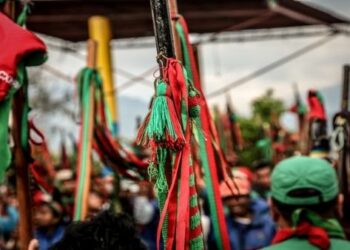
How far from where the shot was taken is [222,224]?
2188 mm

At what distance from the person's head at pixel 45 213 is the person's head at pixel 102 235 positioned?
2838 mm

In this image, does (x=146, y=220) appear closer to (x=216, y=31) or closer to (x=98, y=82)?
(x=98, y=82)

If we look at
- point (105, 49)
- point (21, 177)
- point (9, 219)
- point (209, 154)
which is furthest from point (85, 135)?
point (105, 49)

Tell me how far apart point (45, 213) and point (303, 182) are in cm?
279

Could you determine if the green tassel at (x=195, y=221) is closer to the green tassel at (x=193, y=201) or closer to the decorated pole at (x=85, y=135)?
the green tassel at (x=193, y=201)

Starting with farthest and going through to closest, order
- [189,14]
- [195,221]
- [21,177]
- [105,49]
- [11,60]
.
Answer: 1. [189,14]
2. [105,49]
3. [21,177]
4. [11,60]
5. [195,221]

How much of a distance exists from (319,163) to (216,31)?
8.58 m

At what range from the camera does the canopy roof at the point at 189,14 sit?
8.58 m

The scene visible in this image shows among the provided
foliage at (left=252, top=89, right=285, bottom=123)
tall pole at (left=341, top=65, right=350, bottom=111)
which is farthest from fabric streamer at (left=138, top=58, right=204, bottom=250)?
foliage at (left=252, top=89, right=285, bottom=123)

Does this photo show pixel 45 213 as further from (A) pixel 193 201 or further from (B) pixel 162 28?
(B) pixel 162 28

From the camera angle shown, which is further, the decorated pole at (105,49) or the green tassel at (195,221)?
the decorated pole at (105,49)

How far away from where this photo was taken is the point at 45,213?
4723 millimetres

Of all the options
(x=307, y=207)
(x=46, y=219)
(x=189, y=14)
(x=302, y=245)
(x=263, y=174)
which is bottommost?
(x=263, y=174)

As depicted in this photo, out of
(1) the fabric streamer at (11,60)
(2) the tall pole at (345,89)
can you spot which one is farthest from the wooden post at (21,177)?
(2) the tall pole at (345,89)
